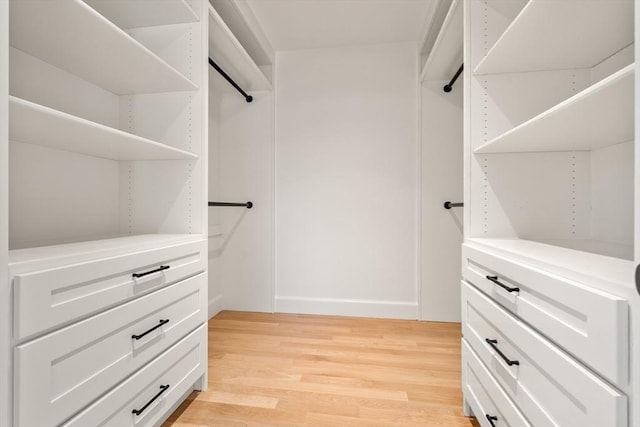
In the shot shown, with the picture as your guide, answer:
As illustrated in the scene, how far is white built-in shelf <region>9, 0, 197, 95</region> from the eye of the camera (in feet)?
2.98

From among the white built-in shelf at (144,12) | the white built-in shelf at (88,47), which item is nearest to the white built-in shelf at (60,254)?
the white built-in shelf at (88,47)

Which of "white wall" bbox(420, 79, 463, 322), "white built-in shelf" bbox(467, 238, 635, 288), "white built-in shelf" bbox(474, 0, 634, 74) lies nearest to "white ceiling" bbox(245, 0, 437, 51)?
"white wall" bbox(420, 79, 463, 322)

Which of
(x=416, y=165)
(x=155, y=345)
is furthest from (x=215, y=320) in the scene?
(x=416, y=165)

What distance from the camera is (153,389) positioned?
3.66 ft

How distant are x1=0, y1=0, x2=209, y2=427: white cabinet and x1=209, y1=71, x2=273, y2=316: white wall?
3.42ft

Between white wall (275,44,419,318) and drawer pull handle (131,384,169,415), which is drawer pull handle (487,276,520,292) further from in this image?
white wall (275,44,419,318)

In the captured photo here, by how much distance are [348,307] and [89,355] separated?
190cm

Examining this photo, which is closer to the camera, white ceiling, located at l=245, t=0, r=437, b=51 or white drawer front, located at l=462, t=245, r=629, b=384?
white drawer front, located at l=462, t=245, r=629, b=384

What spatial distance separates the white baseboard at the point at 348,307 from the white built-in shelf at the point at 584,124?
1.55 m

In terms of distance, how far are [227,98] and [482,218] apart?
7.34ft

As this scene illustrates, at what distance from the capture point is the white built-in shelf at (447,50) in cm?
160

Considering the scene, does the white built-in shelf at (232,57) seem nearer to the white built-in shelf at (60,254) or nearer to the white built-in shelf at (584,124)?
the white built-in shelf at (60,254)

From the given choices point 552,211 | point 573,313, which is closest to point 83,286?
point 573,313

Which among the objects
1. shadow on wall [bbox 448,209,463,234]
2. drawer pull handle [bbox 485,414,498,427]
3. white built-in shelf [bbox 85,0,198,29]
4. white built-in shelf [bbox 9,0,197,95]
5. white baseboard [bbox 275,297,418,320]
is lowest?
white baseboard [bbox 275,297,418,320]
